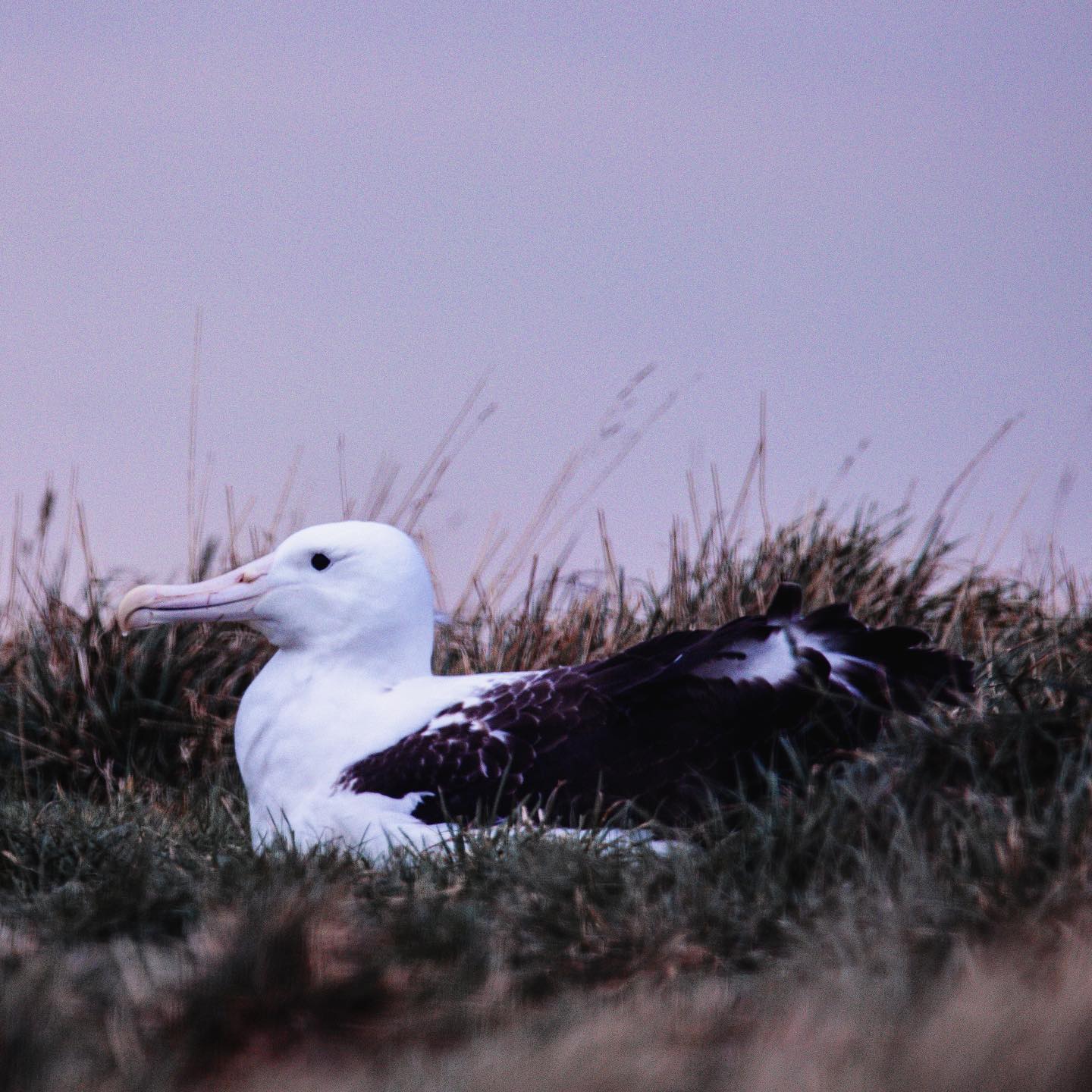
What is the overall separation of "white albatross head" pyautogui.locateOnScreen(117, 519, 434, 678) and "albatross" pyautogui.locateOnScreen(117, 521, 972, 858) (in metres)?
0.14

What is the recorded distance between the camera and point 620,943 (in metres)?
3.23

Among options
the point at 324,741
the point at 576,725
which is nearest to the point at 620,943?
the point at 576,725

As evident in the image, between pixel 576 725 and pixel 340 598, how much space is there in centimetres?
94

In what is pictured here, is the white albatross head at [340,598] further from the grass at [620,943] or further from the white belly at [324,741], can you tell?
the grass at [620,943]

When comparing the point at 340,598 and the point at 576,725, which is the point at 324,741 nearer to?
the point at 340,598

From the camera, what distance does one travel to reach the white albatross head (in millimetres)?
4906

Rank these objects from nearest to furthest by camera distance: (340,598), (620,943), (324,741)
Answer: (620,943) → (324,741) → (340,598)

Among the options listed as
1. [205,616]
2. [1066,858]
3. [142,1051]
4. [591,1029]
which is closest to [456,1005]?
[591,1029]

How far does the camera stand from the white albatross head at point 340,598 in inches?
193

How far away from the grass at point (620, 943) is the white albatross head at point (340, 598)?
2.08ft

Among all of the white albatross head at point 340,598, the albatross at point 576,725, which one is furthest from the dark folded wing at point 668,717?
the white albatross head at point 340,598

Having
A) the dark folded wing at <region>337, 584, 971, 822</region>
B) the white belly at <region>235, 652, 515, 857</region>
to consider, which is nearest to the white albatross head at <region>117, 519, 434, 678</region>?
the white belly at <region>235, 652, 515, 857</region>

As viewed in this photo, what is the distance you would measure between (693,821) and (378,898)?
917mm

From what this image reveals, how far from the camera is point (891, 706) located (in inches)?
160
